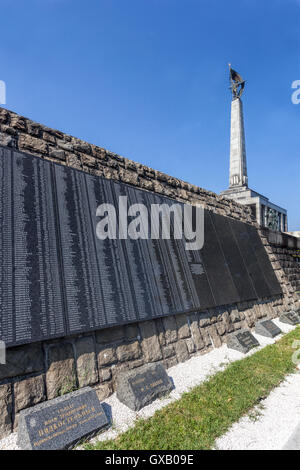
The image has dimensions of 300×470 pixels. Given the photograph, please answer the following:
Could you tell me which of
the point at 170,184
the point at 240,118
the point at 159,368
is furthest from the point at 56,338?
the point at 240,118

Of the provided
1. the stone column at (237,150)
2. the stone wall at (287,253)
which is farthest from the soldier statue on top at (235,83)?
the stone wall at (287,253)

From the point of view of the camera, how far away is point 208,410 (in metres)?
3.05

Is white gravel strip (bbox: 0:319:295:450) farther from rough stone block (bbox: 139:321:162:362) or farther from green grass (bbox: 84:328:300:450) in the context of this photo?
rough stone block (bbox: 139:321:162:362)

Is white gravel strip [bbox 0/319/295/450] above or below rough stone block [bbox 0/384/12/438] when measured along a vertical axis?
below

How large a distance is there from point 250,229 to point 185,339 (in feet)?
18.9

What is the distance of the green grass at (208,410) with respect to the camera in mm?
2488

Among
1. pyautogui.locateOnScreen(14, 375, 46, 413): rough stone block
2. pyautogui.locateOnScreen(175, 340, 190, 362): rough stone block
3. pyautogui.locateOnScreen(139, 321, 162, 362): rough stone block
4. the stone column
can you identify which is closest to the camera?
pyautogui.locateOnScreen(14, 375, 46, 413): rough stone block

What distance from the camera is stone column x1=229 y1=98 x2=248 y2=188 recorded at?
20.7 metres

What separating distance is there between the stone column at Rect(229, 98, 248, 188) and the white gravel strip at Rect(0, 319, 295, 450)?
1665 centimetres

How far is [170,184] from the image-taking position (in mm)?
6934

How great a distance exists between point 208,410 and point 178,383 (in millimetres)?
768

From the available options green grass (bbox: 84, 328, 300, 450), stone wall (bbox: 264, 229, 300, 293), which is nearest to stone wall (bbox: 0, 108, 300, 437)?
green grass (bbox: 84, 328, 300, 450)
